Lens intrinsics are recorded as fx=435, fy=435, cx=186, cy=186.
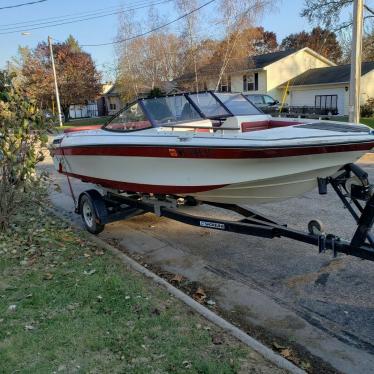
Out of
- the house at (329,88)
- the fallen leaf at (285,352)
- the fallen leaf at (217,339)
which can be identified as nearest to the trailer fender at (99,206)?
the fallen leaf at (217,339)

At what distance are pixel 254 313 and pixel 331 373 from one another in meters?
0.98

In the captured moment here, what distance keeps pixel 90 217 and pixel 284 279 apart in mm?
3105

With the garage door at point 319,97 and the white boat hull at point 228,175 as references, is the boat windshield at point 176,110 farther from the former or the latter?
the garage door at point 319,97

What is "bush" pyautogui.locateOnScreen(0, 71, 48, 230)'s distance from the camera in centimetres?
561

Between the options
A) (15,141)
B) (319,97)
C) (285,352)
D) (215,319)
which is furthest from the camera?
(319,97)

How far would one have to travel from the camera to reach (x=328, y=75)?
1331 inches

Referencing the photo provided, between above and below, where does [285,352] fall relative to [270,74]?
below

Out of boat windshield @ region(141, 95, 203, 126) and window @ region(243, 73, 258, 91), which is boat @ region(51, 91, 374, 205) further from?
window @ region(243, 73, 258, 91)

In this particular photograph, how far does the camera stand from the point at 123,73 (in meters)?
36.6

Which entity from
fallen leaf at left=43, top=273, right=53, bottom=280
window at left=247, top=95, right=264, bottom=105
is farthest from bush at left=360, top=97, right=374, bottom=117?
fallen leaf at left=43, top=273, right=53, bottom=280

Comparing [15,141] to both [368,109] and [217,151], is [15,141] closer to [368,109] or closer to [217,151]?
[217,151]

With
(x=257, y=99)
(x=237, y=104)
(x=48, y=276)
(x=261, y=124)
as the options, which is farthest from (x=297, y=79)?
(x=48, y=276)

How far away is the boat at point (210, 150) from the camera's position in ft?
13.9

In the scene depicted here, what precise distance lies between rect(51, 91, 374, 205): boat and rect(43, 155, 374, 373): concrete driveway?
76 centimetres
